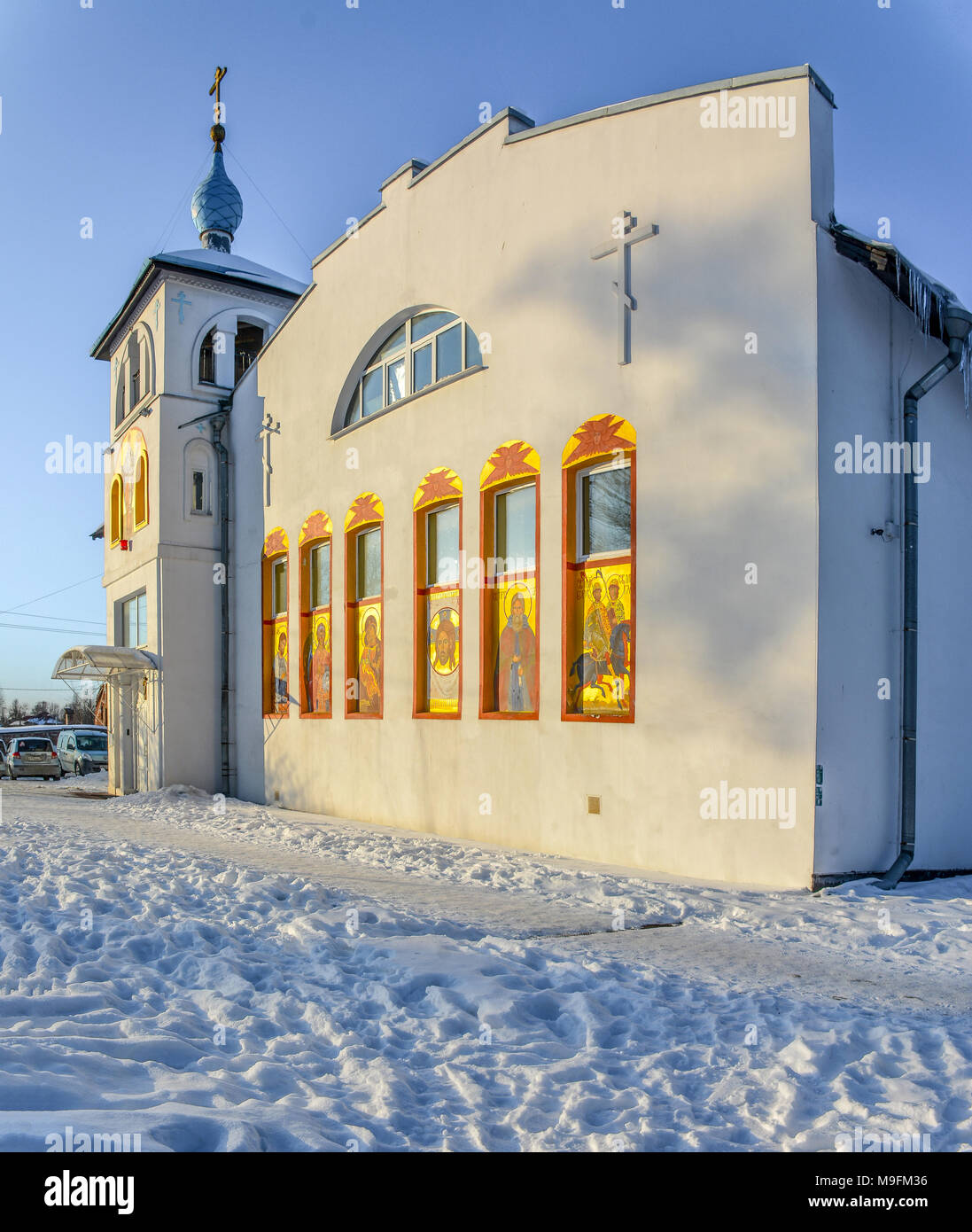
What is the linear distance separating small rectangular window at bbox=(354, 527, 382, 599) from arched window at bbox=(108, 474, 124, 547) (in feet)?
32.6

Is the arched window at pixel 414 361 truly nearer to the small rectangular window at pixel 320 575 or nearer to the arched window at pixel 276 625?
the small rectangular window at pixel 320 575

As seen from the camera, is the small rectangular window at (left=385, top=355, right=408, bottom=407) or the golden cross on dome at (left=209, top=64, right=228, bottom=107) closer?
the small rectangular window at (left=385, top=355, right=408, bottom=407)

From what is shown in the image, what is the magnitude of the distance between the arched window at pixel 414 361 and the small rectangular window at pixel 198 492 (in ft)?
17.5

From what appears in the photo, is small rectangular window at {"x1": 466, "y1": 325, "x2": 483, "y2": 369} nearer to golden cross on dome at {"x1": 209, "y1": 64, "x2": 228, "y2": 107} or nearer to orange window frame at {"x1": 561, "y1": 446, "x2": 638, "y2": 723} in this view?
orange window frame at {"x1": 561, "y1": 446, "x2": 638, "y2": 723}

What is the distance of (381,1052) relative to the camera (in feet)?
13.6

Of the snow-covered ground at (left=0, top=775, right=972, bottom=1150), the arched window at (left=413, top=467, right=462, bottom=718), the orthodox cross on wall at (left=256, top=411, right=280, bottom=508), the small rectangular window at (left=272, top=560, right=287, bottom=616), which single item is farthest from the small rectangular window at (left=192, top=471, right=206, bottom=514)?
the snow-covered ground at (left=0, top=775, right=972, bottom=1150)

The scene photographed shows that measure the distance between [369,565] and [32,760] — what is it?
21427mm

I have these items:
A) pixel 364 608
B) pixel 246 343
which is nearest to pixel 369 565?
pixel 364 608

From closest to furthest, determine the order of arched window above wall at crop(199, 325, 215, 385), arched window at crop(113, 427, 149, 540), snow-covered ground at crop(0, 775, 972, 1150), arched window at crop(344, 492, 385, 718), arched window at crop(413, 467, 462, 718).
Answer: snow-covered ground at crop(0, 775, 972, 1150) → arched window at crop(413, 467, 462, 718) → arched window at crop(344, 492, 385, 718) → arched window above wall at crop(199, 325, 215, 385) → arched window at crop(113, 427, 149, 540)

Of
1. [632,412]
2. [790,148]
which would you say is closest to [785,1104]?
[632,412]

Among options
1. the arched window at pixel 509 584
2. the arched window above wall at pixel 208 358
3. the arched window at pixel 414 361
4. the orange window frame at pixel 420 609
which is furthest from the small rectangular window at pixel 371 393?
the arched window above wall at pixel 208 358

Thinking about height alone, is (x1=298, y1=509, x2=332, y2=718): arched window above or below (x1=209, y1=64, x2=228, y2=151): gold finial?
below

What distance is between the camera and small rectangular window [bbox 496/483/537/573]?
10844 mm

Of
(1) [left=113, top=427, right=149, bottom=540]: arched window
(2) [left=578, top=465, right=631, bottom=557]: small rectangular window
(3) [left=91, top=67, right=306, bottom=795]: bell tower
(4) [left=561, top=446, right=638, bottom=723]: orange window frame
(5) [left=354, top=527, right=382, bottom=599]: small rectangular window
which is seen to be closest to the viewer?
(2) [left=578, top=465, right=631, bottom=557]: small rectangular window
